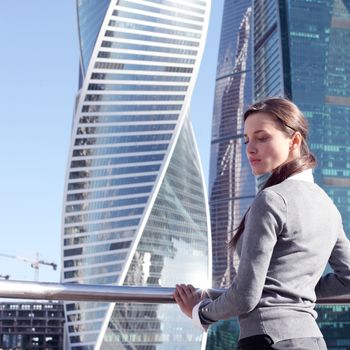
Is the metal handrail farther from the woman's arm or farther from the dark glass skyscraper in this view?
the dark glass skyscraper

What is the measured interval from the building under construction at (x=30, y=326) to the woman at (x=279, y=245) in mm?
96741

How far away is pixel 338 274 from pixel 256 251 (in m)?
0.60

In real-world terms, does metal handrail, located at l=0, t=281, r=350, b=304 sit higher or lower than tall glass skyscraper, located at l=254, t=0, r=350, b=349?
lower

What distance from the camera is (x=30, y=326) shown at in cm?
9781

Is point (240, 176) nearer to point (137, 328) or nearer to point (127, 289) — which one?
point (137, 328)

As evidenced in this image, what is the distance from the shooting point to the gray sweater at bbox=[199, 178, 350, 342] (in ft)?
6.39

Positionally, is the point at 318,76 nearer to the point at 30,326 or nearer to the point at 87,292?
the point at 30,326

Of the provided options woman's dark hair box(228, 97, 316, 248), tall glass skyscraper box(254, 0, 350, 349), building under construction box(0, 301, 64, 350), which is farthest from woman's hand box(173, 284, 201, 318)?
building under construction box(0, 301, 64, 350)

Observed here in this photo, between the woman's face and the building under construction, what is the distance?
96.7 m

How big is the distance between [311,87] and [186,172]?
57.7ft

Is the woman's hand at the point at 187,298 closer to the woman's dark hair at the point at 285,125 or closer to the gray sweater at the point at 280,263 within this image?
the gray sweater at the point at 280,263

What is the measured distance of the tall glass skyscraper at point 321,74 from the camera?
68625 millimetres

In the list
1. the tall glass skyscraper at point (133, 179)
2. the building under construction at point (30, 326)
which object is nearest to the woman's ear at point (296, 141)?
the tall glass skyscraper at point (133, 179)

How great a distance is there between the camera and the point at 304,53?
7100 cm
